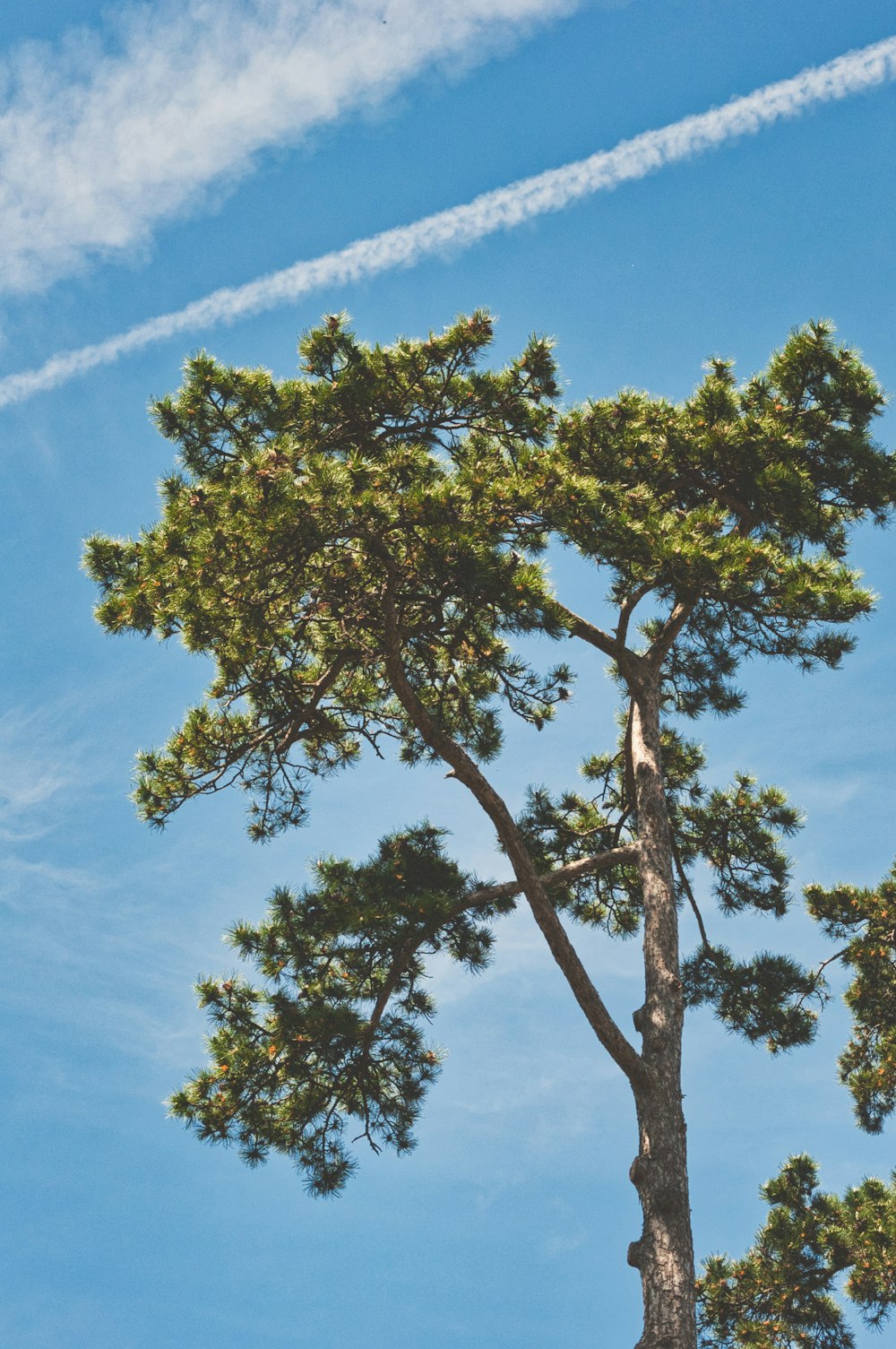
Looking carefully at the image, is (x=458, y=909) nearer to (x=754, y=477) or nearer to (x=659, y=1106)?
(x=659, y=1106)

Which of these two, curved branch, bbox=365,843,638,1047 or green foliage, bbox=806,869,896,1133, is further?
green foliage, bbox=806,869,896,1133

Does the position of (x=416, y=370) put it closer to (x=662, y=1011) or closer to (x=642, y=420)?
(x=642, y=420)

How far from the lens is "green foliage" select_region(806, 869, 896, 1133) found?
8.72m

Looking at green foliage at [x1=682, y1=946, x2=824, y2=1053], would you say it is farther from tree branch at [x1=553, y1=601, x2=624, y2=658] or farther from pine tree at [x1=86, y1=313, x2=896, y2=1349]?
tree branch at [x1=553, y1=601, x2=624, y2=658]

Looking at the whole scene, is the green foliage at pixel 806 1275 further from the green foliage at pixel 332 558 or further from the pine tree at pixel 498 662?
the green foliage at pixel 332 558

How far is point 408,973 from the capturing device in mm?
7141

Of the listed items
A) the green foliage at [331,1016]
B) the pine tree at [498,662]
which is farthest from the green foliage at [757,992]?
the green foliage at [331,1016]

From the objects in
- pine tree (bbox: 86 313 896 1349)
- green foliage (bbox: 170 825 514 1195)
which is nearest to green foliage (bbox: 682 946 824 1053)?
pine tree (bbox: 86 313 896 1349)

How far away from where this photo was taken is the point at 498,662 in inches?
291

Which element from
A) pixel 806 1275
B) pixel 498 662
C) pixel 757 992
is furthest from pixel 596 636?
pixel 806 1275

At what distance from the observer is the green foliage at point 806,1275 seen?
780 cm

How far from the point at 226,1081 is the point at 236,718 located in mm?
2197

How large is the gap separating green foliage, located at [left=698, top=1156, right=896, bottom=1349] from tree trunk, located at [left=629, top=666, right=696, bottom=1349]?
2905 millimetres

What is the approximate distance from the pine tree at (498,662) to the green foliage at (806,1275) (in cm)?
2
